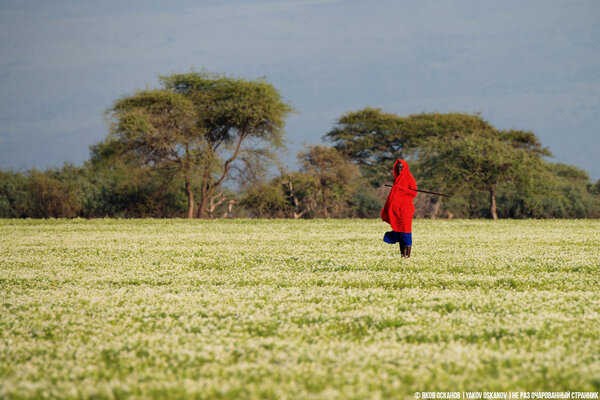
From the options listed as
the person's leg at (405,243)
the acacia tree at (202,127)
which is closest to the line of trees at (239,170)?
the acacia tree at (202,127)

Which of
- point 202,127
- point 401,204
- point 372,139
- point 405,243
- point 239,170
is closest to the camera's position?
point 401,204

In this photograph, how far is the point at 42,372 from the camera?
223 inches

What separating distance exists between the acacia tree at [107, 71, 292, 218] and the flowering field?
37.0 meters

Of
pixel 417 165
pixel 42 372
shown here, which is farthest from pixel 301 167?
pixel 42 372

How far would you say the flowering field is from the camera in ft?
17.1

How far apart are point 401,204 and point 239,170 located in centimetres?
3951

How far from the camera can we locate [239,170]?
53.6 m

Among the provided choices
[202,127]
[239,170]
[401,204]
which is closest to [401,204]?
[401,204]

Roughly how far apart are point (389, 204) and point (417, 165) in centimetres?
4756

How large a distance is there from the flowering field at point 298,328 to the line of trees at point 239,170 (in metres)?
37.9

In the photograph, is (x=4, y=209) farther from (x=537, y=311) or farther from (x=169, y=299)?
(x=537, y=311)

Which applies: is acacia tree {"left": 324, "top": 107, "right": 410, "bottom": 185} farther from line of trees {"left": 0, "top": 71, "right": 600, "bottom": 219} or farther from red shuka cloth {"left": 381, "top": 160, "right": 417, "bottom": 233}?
red shuka cloth {"left": 381, "top": 160, "right": 417, "bottom": 233}

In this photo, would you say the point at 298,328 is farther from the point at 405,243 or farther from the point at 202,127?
the point at 202,127

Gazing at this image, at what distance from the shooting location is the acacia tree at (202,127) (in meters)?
50.6
